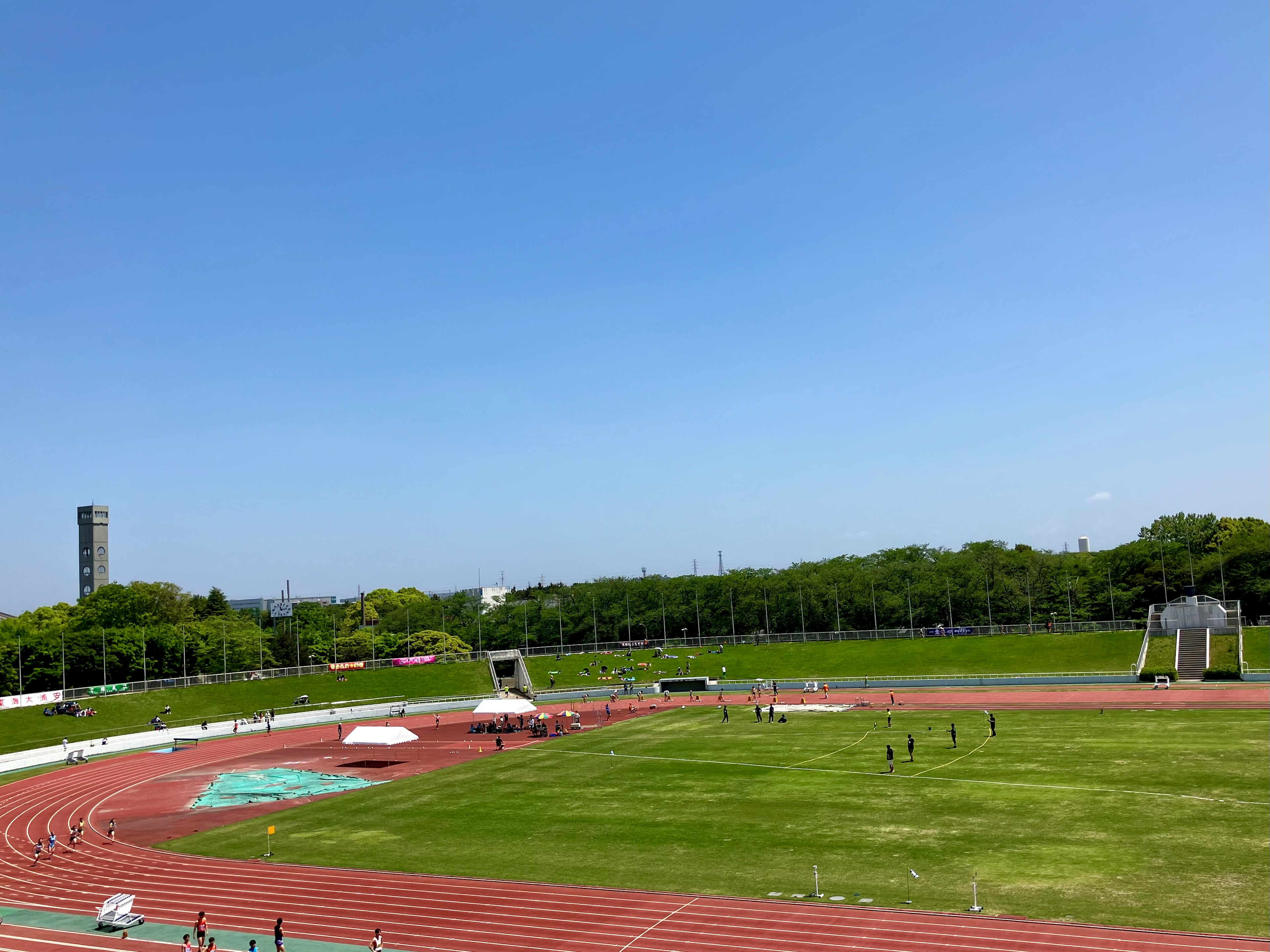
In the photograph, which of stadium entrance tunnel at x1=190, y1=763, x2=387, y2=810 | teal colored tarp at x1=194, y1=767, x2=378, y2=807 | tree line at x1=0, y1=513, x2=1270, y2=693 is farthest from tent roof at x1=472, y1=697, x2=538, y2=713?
tree line at x1=0, y1=513, x2=1270, y2=693

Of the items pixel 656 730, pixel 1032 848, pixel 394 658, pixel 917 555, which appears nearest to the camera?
pixel 1032 848

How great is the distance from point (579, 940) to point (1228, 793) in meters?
23.9

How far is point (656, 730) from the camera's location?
195ft

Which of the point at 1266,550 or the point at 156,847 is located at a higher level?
the point at 1266,550

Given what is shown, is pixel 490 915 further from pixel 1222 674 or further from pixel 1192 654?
pixel 1192 654

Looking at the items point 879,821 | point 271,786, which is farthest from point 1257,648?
point 271,786

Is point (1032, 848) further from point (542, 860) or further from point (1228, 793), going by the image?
point (542, 860)

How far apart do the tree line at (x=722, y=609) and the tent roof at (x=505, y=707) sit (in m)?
42.9

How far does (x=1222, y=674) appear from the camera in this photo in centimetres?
6488

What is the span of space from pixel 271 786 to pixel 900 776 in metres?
29.6

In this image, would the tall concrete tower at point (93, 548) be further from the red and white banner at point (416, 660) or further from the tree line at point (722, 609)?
the red and white banner at point (416, 660)

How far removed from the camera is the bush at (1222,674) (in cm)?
6444

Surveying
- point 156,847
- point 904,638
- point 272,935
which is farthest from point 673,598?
point 272,935

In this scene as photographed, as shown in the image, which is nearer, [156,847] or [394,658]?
[156,847]
